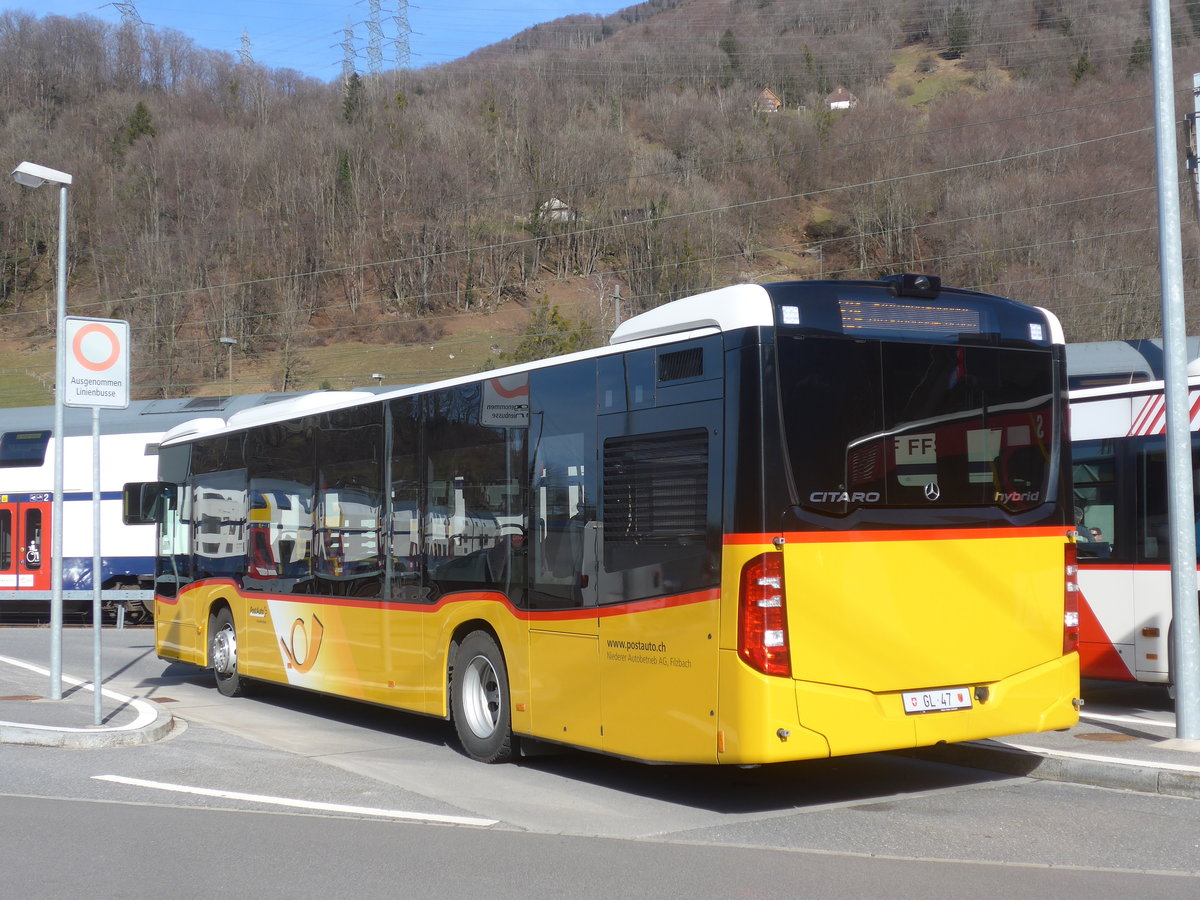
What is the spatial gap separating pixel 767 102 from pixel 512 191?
22.1 metres

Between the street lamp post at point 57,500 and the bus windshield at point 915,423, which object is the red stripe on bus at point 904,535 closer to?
the bus windshield at point 915,423

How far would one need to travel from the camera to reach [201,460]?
49.1ft

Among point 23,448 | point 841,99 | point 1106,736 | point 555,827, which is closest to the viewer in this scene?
point 555,827

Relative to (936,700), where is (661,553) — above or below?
above

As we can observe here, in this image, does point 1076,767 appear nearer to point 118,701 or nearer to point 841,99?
point 118,701

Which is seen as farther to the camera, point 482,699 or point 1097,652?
point 1097,652

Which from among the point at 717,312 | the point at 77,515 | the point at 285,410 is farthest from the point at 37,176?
the point at 77,515

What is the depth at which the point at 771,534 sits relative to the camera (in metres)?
7.08

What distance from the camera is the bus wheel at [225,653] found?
14195mm

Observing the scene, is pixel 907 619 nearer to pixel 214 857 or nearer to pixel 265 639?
pixel 214 857

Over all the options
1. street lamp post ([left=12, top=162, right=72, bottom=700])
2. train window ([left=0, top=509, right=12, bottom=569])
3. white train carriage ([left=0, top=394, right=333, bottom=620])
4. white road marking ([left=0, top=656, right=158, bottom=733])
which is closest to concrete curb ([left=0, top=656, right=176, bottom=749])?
white road marking ([left=0, top=656, right=158, bottom=733])

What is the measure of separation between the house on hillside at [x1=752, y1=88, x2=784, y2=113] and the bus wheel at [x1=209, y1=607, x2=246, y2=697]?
218 ft

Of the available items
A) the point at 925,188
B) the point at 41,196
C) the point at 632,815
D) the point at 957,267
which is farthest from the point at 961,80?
the point at 632,815

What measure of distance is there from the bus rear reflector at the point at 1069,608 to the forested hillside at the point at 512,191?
39.8 meters
